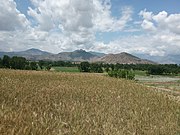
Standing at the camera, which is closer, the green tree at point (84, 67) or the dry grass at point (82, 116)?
the dry grass at point (82, 116)

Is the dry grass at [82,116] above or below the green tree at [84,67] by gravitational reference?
above

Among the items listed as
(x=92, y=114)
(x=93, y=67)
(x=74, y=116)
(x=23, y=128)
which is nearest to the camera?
(x=23, y=128)

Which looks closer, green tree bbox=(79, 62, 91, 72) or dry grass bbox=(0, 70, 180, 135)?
dry grass bbox=(0, 70, 180, 135)

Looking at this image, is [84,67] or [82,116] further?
[84,67]

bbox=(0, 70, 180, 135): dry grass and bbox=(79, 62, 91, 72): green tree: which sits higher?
bbox=(0, 70, 180, 135): dry grass

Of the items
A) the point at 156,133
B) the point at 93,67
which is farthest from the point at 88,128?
the point at 93,67

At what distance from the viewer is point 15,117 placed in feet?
18.9

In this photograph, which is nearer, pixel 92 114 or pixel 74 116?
pixel 74 116

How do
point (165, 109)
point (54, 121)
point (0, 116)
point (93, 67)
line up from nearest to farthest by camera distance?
point (0, 116) < point (54, 121) < point (165, 109) < point (93, 67)

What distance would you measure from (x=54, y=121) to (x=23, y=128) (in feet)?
6.34

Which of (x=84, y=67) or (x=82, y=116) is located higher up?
(x=82, y=116)

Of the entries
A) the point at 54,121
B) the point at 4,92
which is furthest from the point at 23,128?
the point at 4,92

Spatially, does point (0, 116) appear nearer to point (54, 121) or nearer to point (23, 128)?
point (23, 128)

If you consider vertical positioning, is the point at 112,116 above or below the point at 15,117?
below
